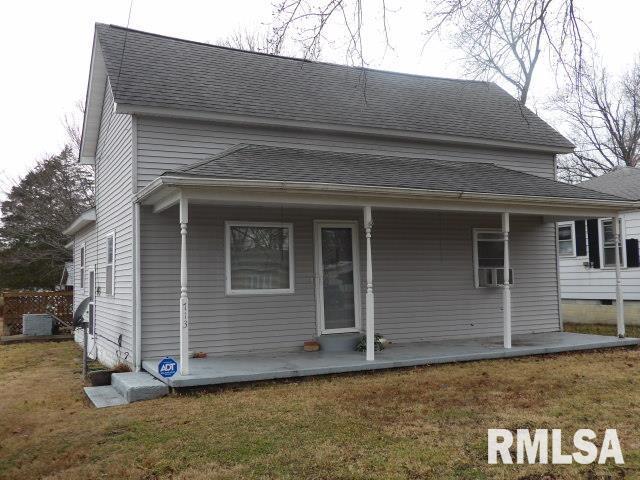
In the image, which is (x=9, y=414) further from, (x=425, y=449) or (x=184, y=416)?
(x=425, y=449)

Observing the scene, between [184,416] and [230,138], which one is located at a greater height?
[230,138]

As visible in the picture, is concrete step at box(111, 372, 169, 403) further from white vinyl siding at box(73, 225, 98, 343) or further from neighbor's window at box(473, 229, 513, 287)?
neighbor's window at box(473, 229, 513, 287)

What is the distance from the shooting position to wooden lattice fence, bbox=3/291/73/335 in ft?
54.6

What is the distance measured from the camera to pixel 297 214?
959cm

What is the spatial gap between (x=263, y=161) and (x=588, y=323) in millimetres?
11313

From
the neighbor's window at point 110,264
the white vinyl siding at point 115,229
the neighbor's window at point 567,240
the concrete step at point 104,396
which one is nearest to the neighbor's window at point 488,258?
the neighbor's window at point 567,240

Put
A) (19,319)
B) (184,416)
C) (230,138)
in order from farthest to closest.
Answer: (19,319) → (230,138) → (184,416)

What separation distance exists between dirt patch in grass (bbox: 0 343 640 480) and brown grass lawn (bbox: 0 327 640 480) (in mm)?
15

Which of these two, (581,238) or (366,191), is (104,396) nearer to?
(366,191)

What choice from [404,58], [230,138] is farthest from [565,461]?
[230,138]

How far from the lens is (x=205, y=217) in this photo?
9000 millimetres

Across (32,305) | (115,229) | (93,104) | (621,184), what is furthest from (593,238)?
(32,305)

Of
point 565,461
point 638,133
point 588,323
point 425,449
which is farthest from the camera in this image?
point 638,133

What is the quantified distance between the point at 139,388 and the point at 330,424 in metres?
2.72
